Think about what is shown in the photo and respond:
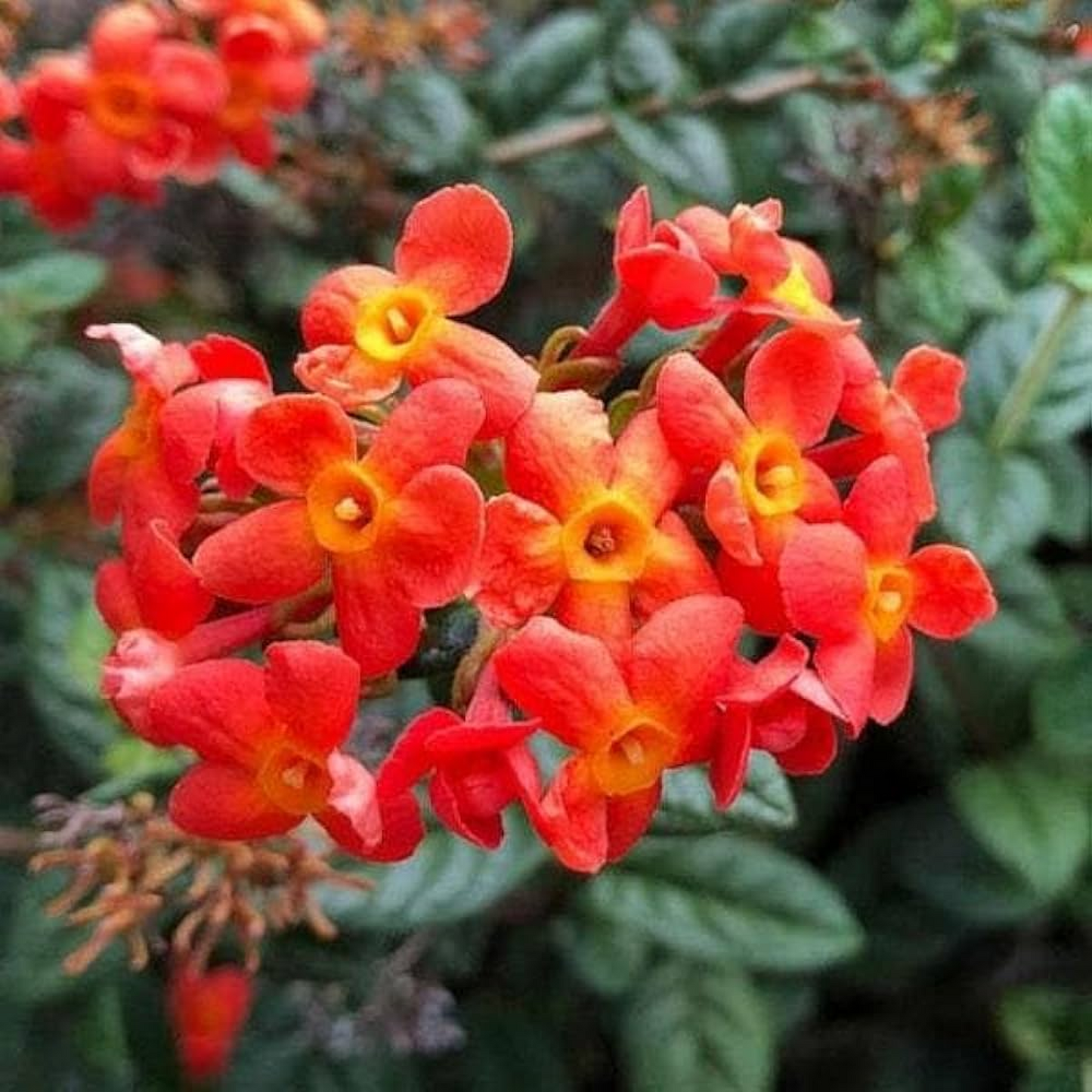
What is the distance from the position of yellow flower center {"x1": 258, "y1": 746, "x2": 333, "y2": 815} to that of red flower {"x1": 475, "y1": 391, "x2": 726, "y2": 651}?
9cm

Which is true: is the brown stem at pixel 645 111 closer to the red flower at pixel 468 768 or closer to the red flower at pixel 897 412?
the red flower at pixel 897 412

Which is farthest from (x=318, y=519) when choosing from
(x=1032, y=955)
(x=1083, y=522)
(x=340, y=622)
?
(x=1032, y=955)

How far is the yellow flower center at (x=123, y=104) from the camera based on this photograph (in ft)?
3.81

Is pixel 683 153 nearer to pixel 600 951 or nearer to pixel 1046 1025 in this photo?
pixel 600 951

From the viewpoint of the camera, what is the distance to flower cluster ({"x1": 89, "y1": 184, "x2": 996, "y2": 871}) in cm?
68

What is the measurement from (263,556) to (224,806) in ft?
0.34

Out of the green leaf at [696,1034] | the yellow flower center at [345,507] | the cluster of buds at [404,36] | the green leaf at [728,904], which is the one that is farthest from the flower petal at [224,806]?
the cluster of buds at [404,36]

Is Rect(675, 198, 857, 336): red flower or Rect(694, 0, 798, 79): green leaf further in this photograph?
Rect(694, 0, 798, 79): green leaf

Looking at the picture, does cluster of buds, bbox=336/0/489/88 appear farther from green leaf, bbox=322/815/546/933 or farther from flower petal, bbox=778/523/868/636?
flower petal, bbox=778/523/868/636

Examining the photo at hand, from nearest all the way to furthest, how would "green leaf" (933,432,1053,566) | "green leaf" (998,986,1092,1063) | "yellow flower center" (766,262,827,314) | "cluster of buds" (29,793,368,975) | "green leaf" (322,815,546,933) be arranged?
"yellow flower center" (766,262,827,314) → "cluster of buds" (29,793,368,975) → "green leaf" (322,815,546,933) → "green leaf" (933,432,1053,566) → "green leaf" (998,986,1092,1063)

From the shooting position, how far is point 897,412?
30.6 inches

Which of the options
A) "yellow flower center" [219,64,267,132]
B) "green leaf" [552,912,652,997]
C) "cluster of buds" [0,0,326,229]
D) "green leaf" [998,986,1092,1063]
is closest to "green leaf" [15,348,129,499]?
"cluster of buds" [0,0,326,229]

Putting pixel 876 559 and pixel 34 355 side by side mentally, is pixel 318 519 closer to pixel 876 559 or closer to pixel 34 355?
pixel 876 559

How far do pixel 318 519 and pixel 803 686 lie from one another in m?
0.20
